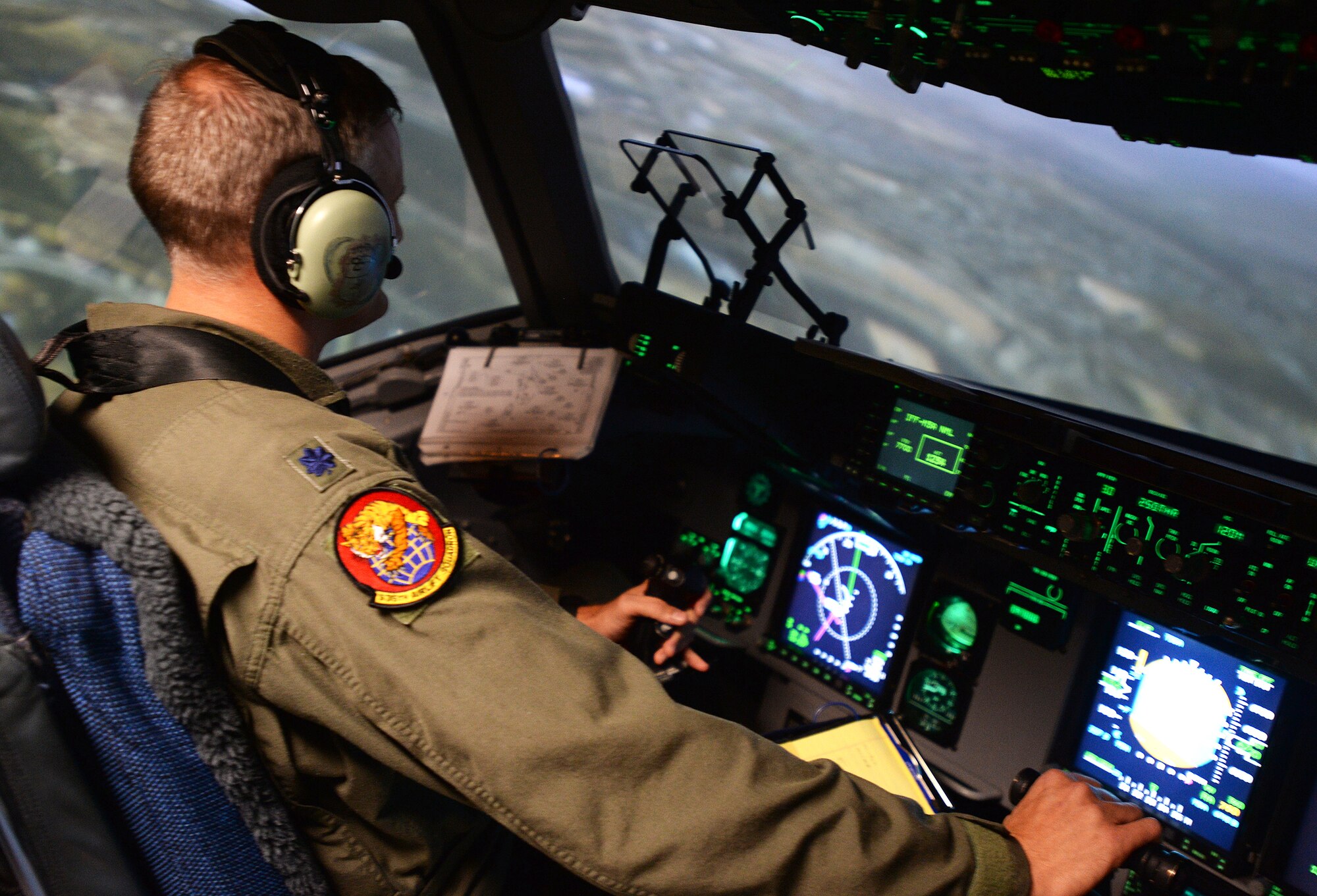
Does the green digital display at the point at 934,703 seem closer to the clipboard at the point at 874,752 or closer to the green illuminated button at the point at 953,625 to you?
the green illuminated button at the point at 953,625

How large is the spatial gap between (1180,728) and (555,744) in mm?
1092

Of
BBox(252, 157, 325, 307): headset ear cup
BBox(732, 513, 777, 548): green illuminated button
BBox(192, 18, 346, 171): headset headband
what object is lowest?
BBox(732, 513, 777, 548): green illuminated button

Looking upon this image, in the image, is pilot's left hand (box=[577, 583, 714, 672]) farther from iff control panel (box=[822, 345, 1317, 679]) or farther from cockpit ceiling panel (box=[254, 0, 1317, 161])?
cockpit ceiling panel (box=[254, 0, 1317, 161])

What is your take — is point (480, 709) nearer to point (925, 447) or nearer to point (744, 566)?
point (925, 447)

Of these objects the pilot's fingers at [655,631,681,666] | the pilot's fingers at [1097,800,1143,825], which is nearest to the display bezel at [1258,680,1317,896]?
the pilot's fingers at [1097,800,1143,825]

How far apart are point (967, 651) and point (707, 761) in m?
0.95

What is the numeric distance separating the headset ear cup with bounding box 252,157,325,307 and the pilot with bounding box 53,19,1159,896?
5 centimetres

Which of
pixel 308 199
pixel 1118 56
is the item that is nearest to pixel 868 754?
pixel 1118 56

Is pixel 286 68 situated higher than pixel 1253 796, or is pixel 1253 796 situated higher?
pixel 286 68

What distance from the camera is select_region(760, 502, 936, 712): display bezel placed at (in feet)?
5.57

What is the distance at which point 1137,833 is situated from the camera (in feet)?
3.21

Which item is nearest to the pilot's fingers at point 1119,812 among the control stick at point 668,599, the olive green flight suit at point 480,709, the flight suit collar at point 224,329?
the olive green flight suit at point 480,709

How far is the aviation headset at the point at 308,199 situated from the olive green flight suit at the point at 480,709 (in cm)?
19

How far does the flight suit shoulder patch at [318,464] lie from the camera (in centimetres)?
83
